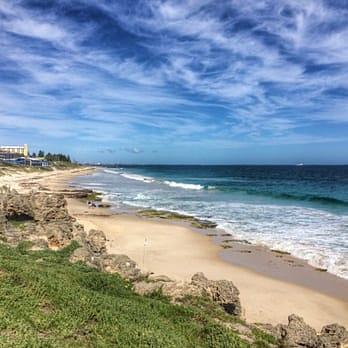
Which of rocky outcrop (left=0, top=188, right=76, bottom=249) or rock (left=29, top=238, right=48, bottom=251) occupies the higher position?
rocky outcrop (left=0, top=188, right=76, bottom=249)

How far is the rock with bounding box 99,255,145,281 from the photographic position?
11.9 meters

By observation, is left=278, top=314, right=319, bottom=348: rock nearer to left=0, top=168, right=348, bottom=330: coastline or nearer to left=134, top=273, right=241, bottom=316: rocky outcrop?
left=134, top=273, right=241, bottom=316: rocky outcrop

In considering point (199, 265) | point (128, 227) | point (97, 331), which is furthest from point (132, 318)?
point (128, 227)

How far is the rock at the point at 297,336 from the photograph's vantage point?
8.22 metres

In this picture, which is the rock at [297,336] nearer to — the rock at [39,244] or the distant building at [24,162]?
the rock at [39,244]

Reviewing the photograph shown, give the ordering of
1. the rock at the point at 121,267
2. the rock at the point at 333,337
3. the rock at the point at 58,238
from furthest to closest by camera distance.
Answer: the rock at the point at 58,238
the rock at the point at 121,267
the rock at the point at 333,337

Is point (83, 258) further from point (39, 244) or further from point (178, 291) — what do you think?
point (178, 291)

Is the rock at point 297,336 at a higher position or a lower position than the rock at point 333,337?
higher

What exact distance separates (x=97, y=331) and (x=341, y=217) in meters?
28.2

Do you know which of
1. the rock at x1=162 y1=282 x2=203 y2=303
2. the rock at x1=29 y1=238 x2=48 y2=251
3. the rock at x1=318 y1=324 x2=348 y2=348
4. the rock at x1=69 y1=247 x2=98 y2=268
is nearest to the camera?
the rock at x1=318 y1=324 x2=348 y2=348

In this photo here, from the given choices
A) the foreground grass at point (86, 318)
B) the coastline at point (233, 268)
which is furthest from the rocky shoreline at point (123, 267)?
the coastline at point (233, 268)

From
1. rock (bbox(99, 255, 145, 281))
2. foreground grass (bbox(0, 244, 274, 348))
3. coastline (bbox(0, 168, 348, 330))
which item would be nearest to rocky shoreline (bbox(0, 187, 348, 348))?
rock (bbox(99, 255, 145, 281))

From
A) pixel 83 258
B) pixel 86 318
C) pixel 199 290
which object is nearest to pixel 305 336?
pixel 199 290

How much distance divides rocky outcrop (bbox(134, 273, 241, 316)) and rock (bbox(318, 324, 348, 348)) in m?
2.26
